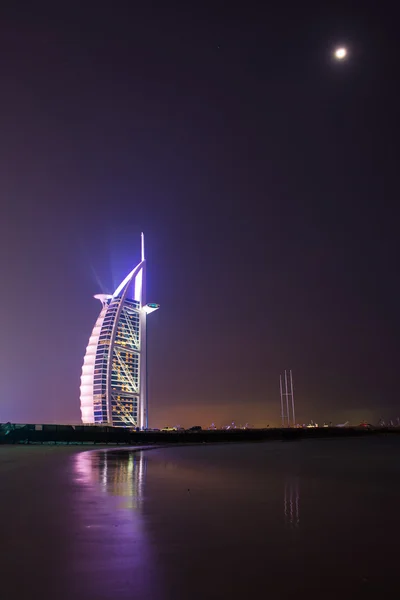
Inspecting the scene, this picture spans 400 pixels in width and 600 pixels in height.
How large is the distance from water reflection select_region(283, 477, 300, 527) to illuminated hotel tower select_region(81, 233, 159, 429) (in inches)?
4973

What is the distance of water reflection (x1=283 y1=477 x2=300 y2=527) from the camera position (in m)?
9.09

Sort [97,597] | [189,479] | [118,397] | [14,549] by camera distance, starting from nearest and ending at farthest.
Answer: [97,597] → [14,549] → [189,479] → [118,397]

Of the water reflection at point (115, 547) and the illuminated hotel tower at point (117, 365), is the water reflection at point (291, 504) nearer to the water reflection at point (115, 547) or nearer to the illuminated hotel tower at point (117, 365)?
the water reflection at point (115, 547)

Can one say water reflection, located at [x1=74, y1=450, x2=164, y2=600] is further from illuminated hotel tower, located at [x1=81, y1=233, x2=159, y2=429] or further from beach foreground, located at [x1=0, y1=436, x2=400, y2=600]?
illuminated hotel tower, located at [x1=81, y1=233, x2=159, y2=429]

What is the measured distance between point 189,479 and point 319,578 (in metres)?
12.4

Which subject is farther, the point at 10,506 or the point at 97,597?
the point at 10,506

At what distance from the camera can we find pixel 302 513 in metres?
10.0

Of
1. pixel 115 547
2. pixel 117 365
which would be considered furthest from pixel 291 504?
pixel 117 365

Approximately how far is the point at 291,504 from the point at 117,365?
140066mm

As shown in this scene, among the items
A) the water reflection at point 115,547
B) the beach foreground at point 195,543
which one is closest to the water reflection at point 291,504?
the beach foreground at point 195,543

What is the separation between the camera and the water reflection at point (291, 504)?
9.09m

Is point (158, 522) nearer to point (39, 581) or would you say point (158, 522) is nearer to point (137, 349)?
point (39, 581)

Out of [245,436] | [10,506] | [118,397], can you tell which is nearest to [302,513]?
[10,506]

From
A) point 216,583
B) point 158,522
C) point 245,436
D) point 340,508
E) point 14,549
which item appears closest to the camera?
point 216,583
